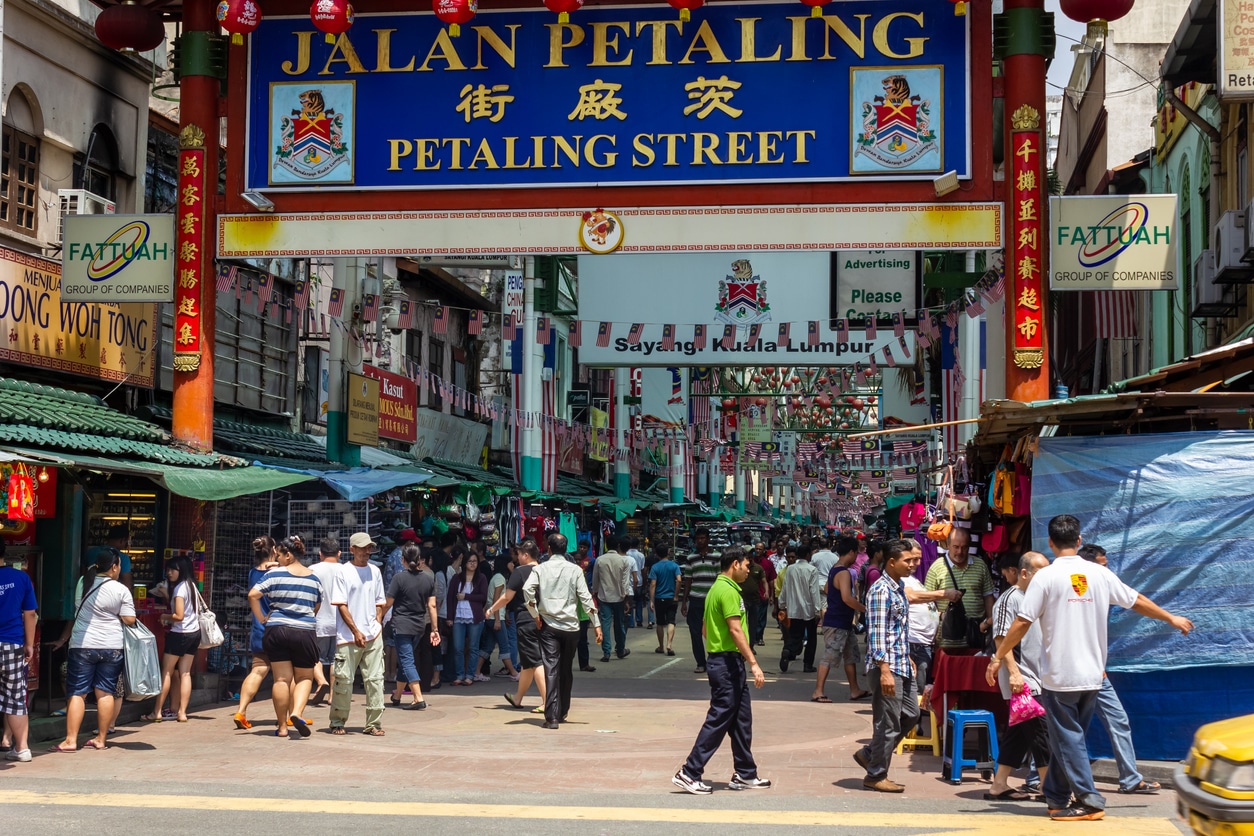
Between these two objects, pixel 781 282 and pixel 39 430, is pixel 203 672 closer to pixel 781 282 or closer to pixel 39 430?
pixel 39 430

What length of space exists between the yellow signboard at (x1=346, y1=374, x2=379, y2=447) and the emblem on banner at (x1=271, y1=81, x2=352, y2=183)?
5.56 meters

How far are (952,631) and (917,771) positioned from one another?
1.29 metres

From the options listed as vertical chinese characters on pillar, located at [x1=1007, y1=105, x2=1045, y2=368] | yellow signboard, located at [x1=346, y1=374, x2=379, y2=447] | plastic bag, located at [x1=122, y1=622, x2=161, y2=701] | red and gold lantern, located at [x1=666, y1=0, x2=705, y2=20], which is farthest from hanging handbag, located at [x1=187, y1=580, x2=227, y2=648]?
vertical chinese characters on pillar, located at [x1=1007, y1=105, x2=1045, y2=368]

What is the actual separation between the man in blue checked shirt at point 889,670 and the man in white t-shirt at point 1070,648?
1.24 metres

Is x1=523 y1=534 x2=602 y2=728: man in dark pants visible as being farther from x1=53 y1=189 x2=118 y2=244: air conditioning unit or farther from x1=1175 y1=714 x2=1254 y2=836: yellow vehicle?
x1=1175 y1=714 x2=1254 y2=836: yellow vehicle

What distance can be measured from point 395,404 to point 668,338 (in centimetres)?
622

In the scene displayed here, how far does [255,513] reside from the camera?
18812 mm

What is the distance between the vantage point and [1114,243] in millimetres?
15984

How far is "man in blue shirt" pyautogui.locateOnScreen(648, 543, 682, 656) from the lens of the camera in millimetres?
24172

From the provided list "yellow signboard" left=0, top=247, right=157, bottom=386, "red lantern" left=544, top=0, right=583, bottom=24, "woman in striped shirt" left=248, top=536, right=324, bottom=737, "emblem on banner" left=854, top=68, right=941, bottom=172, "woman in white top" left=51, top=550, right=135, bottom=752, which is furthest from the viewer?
"emblem on banner" left=854, top=68, right=941, bottom=172

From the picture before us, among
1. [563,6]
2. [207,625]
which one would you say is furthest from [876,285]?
[207,625]

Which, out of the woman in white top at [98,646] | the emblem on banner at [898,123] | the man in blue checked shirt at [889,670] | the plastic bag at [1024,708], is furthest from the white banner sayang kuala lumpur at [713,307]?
the plastic bag at [1024,708]

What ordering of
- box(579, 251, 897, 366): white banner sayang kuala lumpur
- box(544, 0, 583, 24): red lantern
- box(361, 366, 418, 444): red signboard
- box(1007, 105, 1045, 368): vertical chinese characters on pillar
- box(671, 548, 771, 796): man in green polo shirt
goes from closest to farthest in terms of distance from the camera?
box(671, 548, 771, 796): man in green polo shirt
box(544, 0, 583, 24): red lantern
box(1007, 105, 1045, 368): vertical chinese characters on pillar
box(361, 366, 418, 444): red signboard
box(579, 251, 897, 366): white banner sayang kuala lumpur

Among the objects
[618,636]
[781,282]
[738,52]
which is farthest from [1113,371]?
[738,52]
